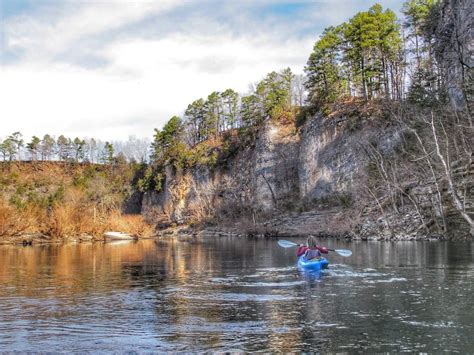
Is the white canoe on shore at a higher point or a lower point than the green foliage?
lower

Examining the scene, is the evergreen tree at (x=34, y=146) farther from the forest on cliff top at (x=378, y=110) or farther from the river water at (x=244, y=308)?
the river water at (x=244, y=308)

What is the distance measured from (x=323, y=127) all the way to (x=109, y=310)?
201 ft

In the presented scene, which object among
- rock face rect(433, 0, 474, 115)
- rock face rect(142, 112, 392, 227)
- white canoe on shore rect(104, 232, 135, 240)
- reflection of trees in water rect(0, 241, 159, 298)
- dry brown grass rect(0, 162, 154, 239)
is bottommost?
reflection of trees in water rect(0, 241, 159, 298)

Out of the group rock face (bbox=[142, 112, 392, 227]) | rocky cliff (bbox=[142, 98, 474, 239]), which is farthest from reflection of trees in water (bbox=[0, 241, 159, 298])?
rock face (bbox=[142, 112, 392, 227])

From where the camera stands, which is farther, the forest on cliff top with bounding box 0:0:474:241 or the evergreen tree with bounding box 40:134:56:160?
the evergreen tree with bounding box 40:134:56:160

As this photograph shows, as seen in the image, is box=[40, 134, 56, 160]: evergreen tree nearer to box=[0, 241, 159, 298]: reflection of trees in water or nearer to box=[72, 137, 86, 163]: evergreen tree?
box=[72, 137, 86, 163]: evergreen tree

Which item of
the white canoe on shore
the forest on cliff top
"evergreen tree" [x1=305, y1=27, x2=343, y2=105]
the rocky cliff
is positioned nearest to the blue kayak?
the forest on cliff top

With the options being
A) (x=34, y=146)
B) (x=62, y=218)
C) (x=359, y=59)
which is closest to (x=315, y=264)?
(x=62, y=218)

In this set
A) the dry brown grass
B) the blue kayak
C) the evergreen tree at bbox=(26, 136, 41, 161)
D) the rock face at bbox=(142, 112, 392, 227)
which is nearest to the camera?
the blue kayak

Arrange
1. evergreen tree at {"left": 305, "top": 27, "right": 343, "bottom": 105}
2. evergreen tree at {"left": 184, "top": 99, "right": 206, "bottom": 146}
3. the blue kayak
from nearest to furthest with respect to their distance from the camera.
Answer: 1. the blue kayak
2. evergreen tree at {"left": 305, "top": 27, "right": 343, "bottom": 105}
3. evergreen tree at {"left": 184, "top": 99, "right": 206, "bottom": 146}

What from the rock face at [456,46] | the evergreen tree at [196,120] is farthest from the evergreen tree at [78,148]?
the rock face at [456,46]

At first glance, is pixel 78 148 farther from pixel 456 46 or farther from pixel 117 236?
pixel 456 46

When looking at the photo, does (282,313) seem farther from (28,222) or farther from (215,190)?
(215,190)

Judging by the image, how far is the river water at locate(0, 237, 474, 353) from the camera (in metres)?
11.1
